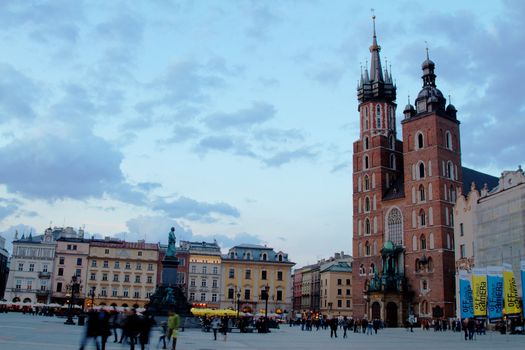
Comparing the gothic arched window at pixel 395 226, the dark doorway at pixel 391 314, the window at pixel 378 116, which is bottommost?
the dark doorway at pixel 391 314

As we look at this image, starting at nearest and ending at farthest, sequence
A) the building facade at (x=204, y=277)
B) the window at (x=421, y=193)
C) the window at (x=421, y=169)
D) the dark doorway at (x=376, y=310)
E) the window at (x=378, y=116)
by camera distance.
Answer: the dark doorway at (x=376, y=310) → the window at (x=421, y=193) → the window at (x=421, y=169) → the window at (x=378, y=116) → the building facade at (x=204, y=277)

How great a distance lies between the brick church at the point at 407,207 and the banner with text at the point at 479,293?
3132cm

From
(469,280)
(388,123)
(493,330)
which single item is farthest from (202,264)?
(469,280)

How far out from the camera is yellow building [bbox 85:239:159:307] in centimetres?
9506

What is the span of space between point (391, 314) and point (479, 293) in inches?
1517

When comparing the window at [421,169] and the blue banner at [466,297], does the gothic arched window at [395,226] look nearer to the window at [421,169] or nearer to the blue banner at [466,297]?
the window at [421,169]

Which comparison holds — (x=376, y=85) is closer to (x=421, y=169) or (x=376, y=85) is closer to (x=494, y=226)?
(x=421, y=169)

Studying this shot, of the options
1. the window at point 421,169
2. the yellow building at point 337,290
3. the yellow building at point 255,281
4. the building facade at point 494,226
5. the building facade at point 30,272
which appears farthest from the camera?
the yellow building at point 337,290

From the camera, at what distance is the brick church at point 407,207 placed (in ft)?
240

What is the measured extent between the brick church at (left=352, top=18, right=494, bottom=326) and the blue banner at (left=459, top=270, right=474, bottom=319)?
2965cm

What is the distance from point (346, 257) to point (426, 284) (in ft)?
198

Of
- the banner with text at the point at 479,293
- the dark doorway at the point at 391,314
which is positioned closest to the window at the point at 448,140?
the dark doorway at the point at 391,314

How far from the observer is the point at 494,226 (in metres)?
56.0

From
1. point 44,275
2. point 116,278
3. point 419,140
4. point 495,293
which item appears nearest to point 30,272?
point 44,275
